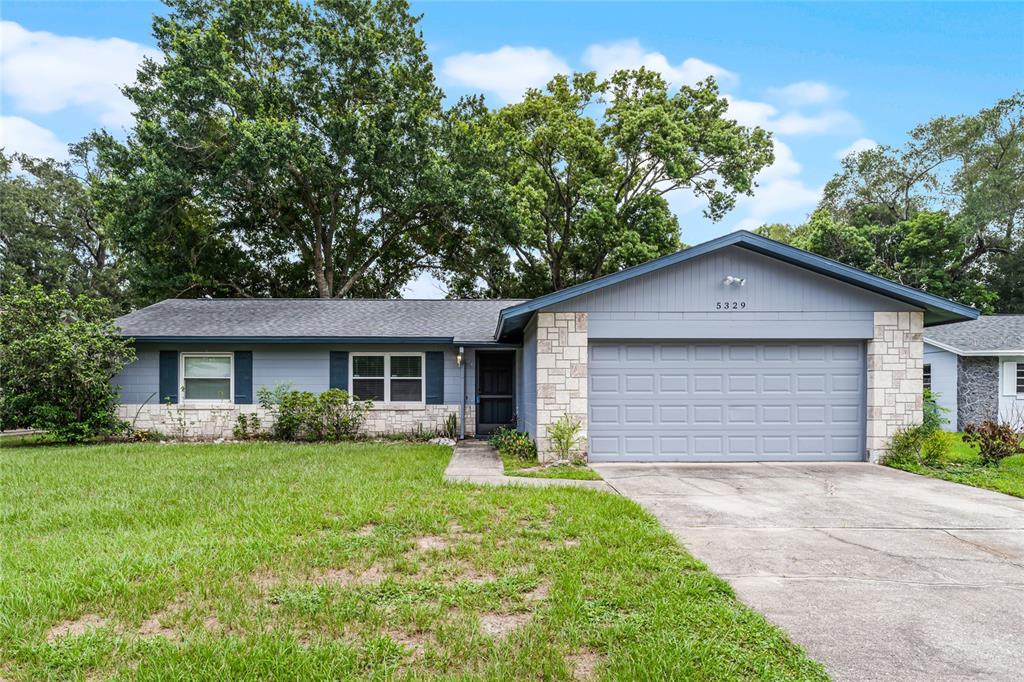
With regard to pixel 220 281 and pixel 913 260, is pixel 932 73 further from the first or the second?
pixel 220 281

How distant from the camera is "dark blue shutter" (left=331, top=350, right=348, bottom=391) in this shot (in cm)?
1248

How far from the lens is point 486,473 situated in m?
7.90

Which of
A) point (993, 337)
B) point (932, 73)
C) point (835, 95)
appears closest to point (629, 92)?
point (835, 95)

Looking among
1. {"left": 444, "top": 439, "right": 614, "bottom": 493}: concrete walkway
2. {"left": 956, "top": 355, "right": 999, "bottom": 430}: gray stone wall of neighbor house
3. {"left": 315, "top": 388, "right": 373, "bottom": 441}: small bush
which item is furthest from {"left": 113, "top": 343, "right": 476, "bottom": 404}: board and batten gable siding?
{"left": 956, "top": 355, "right": 999, "bottom": 430}: gray stone wall of neighbor house

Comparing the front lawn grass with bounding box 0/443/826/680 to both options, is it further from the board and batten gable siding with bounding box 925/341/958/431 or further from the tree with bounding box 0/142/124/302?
the tree with bounding box 0/142/124/302

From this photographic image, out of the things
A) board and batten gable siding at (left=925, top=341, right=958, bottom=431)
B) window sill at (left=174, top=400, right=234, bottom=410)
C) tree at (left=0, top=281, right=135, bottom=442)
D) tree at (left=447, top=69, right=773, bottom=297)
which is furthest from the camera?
tree at (left=447, top=69, right=773, bottom=297)

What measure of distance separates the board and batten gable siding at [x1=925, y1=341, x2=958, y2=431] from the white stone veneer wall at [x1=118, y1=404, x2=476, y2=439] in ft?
46.3

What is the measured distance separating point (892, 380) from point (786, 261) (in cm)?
270

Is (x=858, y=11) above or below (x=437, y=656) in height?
above

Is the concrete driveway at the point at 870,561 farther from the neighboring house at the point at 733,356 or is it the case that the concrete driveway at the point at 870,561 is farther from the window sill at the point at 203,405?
the window sill at the point at 203,405

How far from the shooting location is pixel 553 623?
126 inches

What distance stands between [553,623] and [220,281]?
2364cm

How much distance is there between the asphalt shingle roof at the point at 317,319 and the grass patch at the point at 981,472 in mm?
8210

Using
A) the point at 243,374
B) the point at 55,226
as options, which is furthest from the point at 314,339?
the point at 55,226
